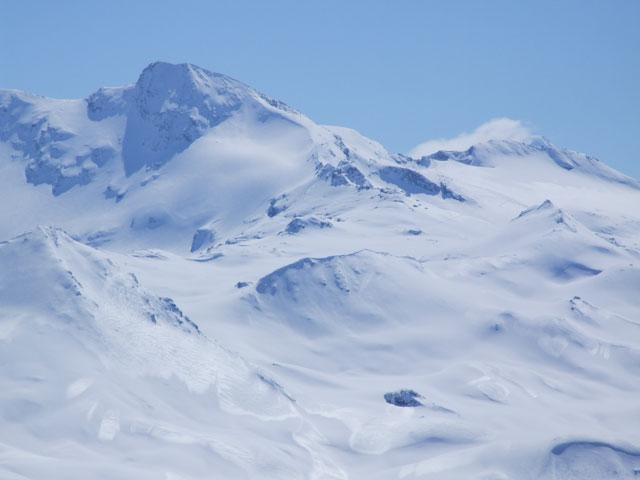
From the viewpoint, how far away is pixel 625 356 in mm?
191375

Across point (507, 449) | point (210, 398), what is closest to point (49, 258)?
point (210, 398)

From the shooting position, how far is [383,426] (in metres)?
150

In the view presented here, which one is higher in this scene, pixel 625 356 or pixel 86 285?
pixel 86 285

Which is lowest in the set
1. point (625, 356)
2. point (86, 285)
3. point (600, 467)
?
point (625, 356)

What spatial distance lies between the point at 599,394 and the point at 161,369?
6187 cm

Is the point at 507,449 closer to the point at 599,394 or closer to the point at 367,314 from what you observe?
the point at 599,394

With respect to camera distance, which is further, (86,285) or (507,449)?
(86,285)

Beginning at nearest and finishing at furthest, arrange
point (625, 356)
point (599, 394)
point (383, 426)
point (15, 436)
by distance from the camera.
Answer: point (15, 436), point (383, 426), point (599, 394), point (625, 356)

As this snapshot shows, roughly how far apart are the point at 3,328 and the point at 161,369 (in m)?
16.0

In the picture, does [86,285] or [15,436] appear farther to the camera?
[86,285]

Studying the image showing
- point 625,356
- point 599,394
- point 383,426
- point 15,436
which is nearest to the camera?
point 15,436

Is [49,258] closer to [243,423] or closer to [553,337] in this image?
[243,423]

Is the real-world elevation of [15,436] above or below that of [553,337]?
above

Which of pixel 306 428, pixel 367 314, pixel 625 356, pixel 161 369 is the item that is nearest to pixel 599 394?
pixel 625 356
